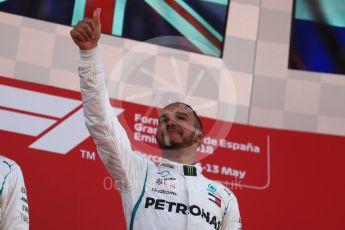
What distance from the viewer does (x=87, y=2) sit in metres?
3.03

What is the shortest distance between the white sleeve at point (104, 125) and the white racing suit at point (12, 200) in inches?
15.5

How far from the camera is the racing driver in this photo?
5.55 feet

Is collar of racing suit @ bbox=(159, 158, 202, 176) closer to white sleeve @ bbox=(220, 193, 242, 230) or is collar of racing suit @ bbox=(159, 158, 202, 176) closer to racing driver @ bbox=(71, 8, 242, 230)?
racing driver @ bbox=(71, 8, 242, 230)

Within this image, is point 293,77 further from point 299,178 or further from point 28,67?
point 28,67

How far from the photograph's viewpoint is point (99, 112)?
67.6 inches

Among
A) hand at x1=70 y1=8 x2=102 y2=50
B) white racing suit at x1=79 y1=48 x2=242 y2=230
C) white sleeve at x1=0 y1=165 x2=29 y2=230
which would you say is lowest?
white sleeve at x1=0 y1=165 x2=29 y2=230

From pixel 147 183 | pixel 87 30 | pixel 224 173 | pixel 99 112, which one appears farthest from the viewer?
pixel 224 173

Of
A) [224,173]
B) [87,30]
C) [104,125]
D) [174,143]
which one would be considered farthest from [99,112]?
[224,173]

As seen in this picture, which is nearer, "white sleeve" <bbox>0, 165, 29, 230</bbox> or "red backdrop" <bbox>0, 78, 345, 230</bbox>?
"white sleeve" <bbox>0, 165, 29, 230</bbox>

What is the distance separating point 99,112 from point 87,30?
255 millimetres

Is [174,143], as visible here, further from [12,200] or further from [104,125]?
[12,200]

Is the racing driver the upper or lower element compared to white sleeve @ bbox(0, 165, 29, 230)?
upper

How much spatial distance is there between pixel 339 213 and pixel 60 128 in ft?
4.79

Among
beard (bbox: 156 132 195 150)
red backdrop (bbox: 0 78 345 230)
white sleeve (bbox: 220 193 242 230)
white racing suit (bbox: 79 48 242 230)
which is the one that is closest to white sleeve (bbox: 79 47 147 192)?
white racing suit (bbox: 79 48 242 230)
